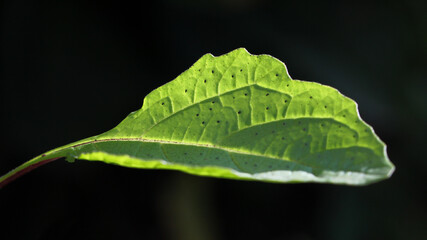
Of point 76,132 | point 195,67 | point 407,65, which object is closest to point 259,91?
point 195,67

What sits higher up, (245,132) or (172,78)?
(172,78)

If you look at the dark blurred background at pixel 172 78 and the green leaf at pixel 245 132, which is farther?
the dark blurred background at pixel 172 78

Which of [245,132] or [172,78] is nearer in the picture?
[245,132]

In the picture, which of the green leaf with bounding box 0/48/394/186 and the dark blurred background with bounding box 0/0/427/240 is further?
the dark blurred background with bounding box 0/0/427/240
